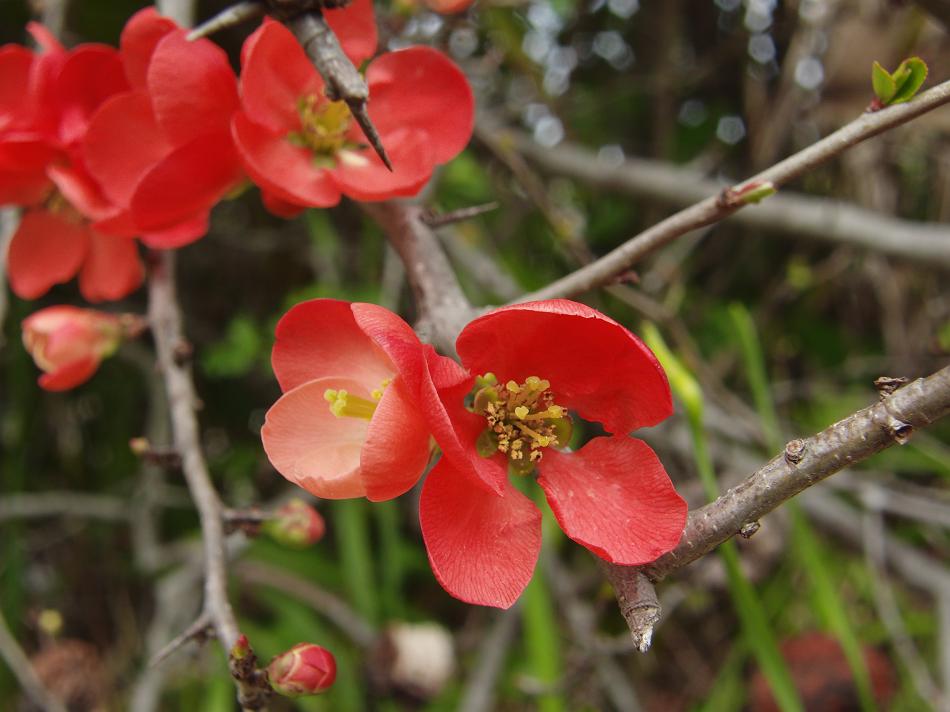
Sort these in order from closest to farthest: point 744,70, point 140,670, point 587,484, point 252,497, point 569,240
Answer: point 587,484
point 569,240
point 140,670
point 252,497
point 744,70

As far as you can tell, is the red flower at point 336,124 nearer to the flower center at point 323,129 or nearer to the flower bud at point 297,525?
the flower center at point 323,129

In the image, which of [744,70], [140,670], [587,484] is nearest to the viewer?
[587,484]

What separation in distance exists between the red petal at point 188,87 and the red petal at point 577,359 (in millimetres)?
294

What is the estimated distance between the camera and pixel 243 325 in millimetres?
1148

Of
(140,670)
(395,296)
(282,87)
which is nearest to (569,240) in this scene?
(395,296)

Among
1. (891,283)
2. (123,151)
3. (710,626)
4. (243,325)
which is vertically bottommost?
(710,626)

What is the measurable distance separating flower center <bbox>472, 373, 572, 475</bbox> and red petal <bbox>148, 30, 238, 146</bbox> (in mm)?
297

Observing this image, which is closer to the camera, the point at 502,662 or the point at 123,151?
the point at 123,151

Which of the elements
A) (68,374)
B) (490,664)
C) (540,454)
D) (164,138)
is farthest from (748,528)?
(490,664)

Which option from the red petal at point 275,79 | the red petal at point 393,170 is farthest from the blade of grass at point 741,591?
the red petal at point 275,79

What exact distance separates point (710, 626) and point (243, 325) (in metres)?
0.94

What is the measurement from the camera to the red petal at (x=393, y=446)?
441 mm

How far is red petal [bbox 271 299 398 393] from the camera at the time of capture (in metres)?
0.54

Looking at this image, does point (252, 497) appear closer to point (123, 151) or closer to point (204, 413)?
point (204, 413)
